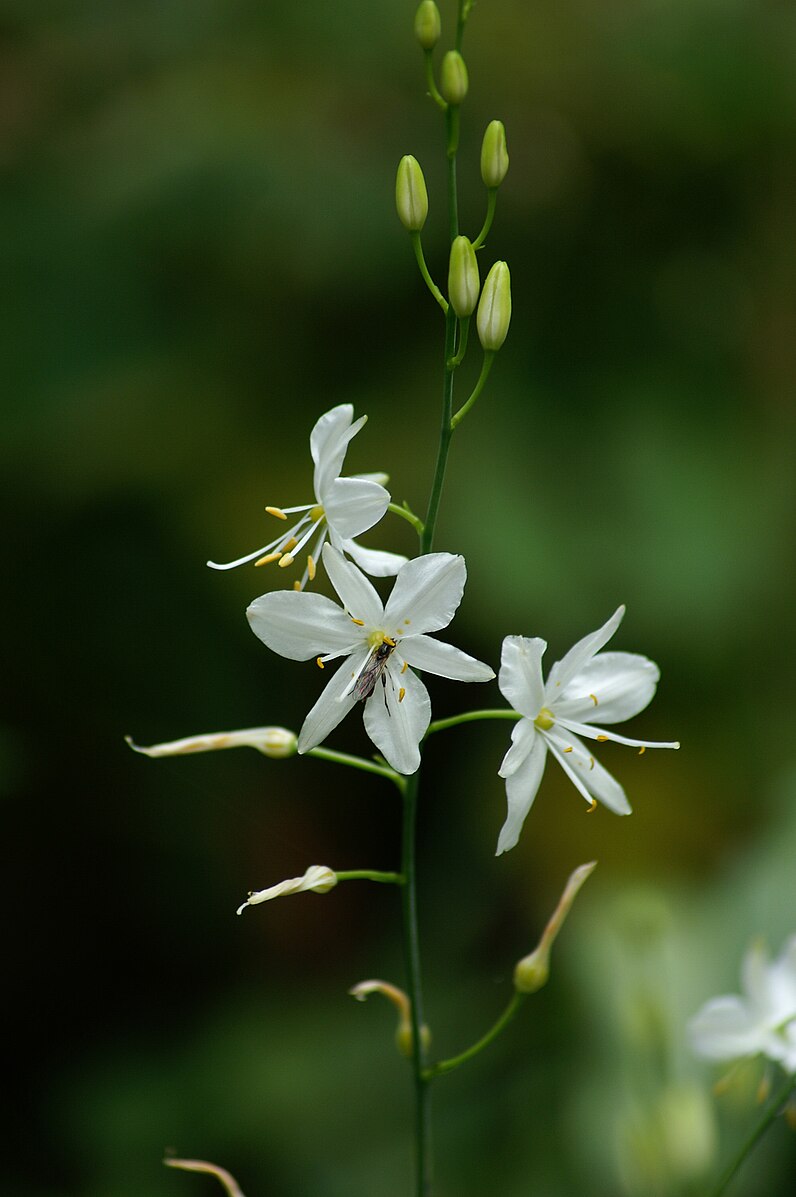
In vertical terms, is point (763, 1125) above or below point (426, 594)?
below

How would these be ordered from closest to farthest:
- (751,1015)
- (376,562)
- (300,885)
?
1. (300,885)
2. (376,562)
3. (751,1015)

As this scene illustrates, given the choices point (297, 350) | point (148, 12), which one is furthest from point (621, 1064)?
point (148, 12)

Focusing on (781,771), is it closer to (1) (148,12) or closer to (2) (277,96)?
(2) (277,96)

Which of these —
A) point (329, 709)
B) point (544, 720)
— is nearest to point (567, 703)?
point (544, 720)

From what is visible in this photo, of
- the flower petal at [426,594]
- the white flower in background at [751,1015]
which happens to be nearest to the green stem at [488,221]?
the flower petal at [426,594]

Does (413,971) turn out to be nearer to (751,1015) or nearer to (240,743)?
(240,743)

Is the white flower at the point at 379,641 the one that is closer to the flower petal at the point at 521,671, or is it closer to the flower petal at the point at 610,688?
the flower petal at the point at 521,671
